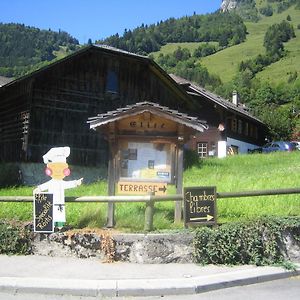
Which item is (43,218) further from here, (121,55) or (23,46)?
(23,46)

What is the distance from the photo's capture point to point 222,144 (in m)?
45.0

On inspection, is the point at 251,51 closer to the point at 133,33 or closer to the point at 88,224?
the point at 133,33

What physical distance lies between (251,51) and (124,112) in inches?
6643

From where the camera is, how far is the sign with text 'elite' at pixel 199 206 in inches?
391

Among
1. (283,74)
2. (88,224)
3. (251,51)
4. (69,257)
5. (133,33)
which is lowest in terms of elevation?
(69,257)

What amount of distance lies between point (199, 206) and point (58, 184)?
2945 mm

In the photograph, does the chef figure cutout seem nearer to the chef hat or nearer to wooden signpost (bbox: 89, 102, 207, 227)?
the chef hat

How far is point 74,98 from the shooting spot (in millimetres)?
23844

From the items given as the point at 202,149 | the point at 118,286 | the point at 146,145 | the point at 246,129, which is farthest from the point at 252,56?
the point at 118,286

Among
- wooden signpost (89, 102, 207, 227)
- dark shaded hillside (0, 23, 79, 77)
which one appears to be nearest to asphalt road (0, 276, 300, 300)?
wooden signpost (89, 102, 207, 227)

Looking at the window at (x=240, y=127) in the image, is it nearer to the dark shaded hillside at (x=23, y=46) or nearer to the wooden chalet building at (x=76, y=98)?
the wooden chalet building at (x=76, y=98)

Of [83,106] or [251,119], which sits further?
[251,119]

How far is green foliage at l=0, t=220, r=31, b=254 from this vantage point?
993 centimetres

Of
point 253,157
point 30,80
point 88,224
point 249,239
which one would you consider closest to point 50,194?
point 88,224
